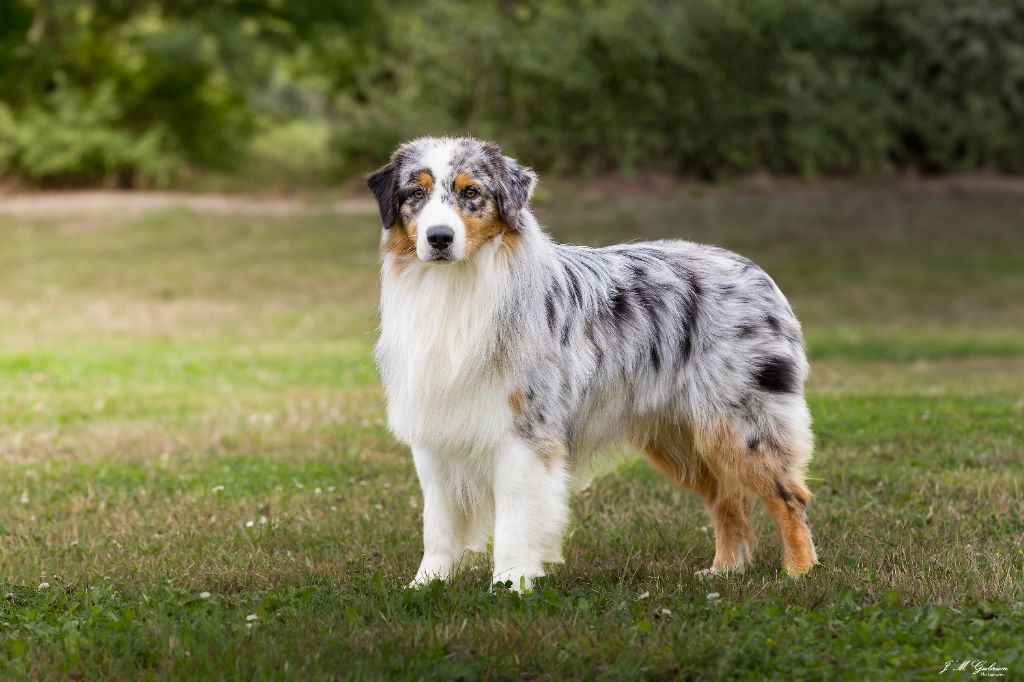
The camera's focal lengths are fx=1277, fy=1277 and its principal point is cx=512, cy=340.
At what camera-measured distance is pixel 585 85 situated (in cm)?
2547

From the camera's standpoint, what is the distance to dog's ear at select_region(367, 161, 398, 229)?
5668 mm

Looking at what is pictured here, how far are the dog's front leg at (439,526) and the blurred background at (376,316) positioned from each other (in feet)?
0.67

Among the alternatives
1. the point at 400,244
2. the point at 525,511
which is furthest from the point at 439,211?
the point at 525,511

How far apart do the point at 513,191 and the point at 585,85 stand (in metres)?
20.4

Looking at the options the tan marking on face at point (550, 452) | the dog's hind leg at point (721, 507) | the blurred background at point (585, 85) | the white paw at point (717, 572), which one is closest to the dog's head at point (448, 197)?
the tan marking on face at point (550, 452)

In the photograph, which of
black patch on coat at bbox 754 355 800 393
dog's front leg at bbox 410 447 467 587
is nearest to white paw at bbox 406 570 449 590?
dog's front leg at bbox 410 447 467 587

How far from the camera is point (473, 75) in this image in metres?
25.9

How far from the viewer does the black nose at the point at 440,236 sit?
5.34 m

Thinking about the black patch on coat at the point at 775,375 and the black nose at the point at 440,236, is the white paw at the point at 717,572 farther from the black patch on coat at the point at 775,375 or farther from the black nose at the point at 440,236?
the black nose at the point at 440,236

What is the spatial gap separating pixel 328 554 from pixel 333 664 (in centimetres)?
189

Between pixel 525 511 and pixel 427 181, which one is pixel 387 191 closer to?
pixel 427 181

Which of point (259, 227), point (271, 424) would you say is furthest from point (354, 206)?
point (271, 424)

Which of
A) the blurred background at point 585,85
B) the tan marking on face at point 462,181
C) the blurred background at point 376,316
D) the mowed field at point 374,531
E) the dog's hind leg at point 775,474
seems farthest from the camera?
the blurred background at point 585,85

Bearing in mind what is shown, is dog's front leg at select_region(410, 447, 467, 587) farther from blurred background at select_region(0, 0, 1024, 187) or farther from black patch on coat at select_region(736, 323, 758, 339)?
blurred background at select_region(0, 0, 1024, 187)
